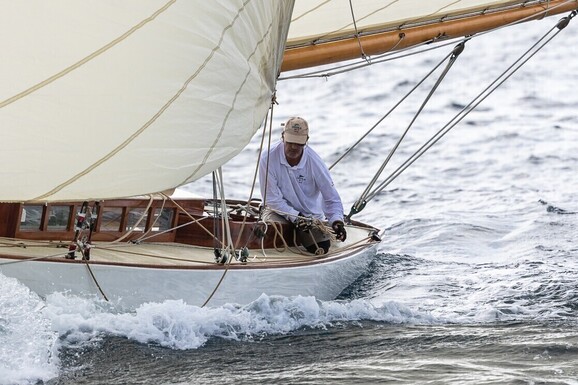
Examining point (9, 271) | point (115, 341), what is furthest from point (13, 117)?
point (115, 341)

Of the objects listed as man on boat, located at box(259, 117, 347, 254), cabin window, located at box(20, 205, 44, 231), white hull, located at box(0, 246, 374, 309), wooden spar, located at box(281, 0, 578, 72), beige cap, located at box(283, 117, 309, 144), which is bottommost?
white hull, located at box(0, 246, 374, 309)

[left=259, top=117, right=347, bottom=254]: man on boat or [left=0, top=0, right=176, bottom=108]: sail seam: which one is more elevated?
[left=0, top=0, right=176, bottom=108]: sail seam

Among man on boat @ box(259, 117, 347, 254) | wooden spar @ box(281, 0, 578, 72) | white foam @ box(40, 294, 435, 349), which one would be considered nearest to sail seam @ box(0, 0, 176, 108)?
white foam @ box(40, 294, 435, 349)

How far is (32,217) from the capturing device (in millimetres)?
7312

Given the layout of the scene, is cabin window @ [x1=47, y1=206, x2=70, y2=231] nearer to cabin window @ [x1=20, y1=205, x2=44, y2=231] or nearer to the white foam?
cabin window @ [x1=20, y1=205, x2=44, y2=231]

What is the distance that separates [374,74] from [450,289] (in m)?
15.0

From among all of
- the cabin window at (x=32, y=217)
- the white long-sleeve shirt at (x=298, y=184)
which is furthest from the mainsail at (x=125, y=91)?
the white long-sleeve shirt at (x=298, y=184)

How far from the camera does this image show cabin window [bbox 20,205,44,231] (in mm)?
7289

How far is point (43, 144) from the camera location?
5.55 m

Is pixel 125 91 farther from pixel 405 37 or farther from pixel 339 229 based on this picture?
pixel 405 37

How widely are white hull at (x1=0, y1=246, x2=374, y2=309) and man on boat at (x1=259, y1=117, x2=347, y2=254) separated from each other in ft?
1.09

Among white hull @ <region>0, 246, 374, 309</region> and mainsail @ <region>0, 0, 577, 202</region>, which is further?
white hull @ <region>0, 246, 374, 309</region>

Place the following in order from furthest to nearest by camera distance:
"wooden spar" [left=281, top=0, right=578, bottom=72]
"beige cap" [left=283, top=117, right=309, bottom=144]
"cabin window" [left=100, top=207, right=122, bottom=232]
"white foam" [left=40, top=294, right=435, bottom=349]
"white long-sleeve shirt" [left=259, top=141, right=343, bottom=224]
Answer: "white long-sleeve shirt" [left=259, top=141, right=343, bottom=224] → "wooden spar" [left=281, top=0, right=578, bottom=72] → "beige cap" [left=283, top=117, right=309, bottom=144] → "cabin window" [left=100, top=207, right=122, bottom=232] → "white foam" [left=40, top=294, right=435, bottom=349]

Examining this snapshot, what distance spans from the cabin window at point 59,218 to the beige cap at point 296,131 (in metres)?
1.82
